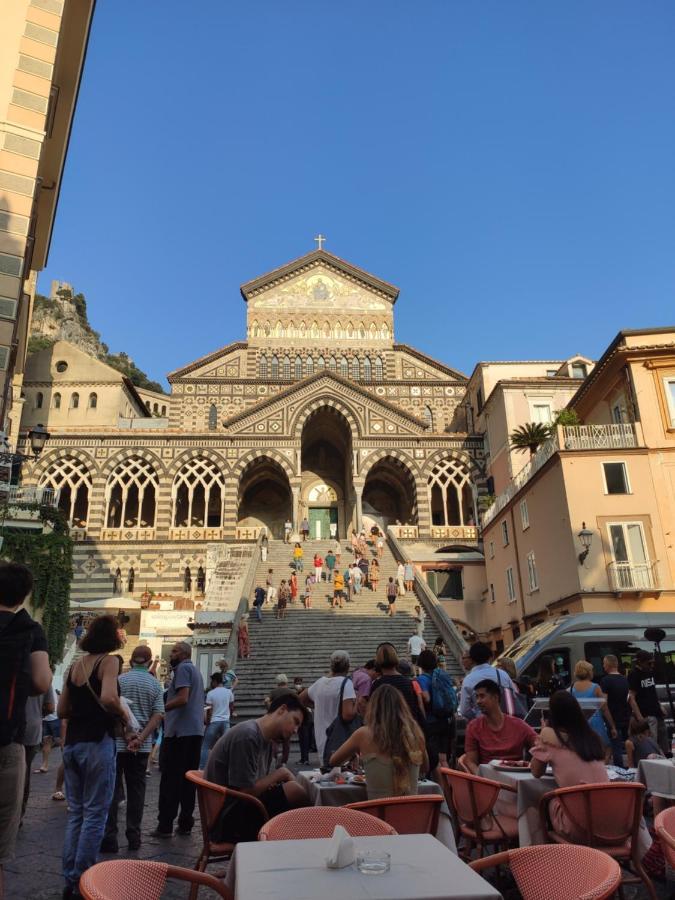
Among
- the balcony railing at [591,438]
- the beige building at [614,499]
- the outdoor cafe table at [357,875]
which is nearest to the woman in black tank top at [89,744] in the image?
the outdoor cafe table at [357,875]

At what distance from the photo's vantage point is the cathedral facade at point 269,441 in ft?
103

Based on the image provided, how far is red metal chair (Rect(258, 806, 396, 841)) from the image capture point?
355 cm

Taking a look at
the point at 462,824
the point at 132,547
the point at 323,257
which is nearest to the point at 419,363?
the point at 323,257

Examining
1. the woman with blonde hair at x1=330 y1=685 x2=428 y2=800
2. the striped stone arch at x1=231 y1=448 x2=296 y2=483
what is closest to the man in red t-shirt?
the woman with blonde hair at x1=330 y1=685 x2=428 y2=800

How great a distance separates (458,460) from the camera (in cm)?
3375

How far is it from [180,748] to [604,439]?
16738mm

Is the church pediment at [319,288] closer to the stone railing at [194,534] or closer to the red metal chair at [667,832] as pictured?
the stone railing at [194,534]

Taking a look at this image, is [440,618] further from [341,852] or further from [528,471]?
[341,852]

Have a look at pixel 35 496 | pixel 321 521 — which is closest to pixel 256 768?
pixel 35 496

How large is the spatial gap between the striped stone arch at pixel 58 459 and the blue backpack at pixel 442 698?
27.3 metres

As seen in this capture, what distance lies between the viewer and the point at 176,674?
23.7 feet

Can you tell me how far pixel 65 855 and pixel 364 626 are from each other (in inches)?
655

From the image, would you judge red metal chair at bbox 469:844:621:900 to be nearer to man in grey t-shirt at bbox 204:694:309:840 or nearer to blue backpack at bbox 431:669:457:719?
man in grey t-shirt at bbox 204:694:309:840

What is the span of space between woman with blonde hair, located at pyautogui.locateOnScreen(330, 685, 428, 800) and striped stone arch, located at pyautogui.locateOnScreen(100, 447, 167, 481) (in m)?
28.9
